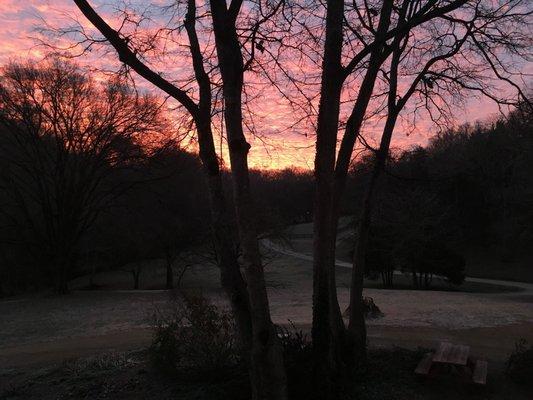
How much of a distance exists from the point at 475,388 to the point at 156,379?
3.99 metres

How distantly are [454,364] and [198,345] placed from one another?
10.6 feet

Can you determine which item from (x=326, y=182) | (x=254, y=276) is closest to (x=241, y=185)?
(x=254, y=276)

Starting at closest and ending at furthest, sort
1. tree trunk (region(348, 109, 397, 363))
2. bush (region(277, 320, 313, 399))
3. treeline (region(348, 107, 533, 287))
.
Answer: bush (region(277, 320, 313, 399)), tree trunk (region(348, 109, 397, 363)), treeline (region(348, 107, 533, 287))

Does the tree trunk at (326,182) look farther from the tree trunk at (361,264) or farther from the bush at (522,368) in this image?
the bush at (522,368)

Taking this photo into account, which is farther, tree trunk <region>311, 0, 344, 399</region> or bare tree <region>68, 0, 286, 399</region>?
tree trunk <region>311, 0, 344, 399</region>

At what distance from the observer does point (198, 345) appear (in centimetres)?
633

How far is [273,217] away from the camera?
88.2 feet

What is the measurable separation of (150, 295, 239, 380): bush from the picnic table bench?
239cm

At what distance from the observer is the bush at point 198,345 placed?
20.5 feet

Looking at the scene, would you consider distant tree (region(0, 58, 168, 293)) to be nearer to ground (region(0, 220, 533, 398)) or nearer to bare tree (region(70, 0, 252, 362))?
ground (region(0, 220, 533, 398))

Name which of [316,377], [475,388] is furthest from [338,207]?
[475,388]

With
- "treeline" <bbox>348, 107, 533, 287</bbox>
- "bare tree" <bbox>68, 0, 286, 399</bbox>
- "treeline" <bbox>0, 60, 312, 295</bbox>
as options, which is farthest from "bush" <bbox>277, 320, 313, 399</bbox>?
"treeline" <bbox>348, 107, 533, 287</bbox>

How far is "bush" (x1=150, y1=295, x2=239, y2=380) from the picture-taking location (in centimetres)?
625

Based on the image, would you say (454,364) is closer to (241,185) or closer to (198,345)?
(198,345)
